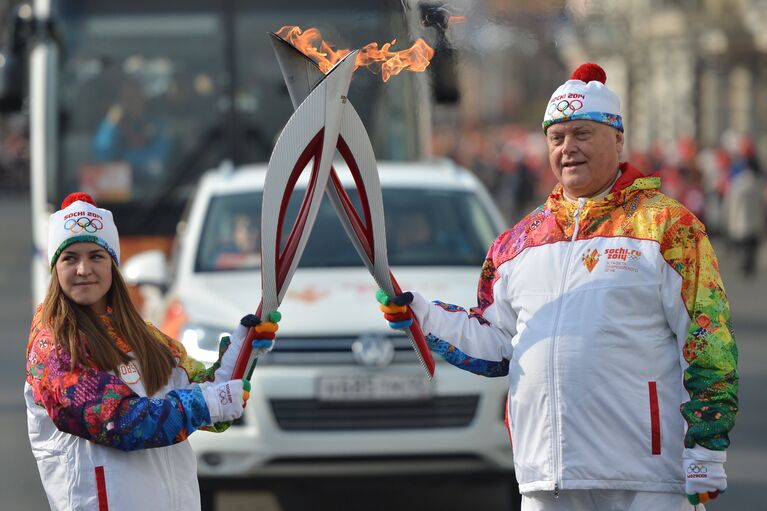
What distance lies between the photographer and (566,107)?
3502mm

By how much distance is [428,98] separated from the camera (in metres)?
9.72

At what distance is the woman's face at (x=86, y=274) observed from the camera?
10.9 feet

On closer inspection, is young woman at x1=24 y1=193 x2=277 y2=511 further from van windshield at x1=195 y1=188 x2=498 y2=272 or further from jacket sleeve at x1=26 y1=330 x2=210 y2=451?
van windshield at x1=195 y1=188 x2=498 y2=272

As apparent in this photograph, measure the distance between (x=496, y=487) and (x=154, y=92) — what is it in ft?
11.9

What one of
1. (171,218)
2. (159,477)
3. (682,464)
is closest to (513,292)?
(682,464)

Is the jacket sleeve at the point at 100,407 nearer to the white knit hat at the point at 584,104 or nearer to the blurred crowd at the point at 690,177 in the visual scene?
the white knit hat at the point at 584,104

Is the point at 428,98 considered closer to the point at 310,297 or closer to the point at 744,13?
the point at 310,297

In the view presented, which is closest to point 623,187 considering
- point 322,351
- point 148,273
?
point 322,351

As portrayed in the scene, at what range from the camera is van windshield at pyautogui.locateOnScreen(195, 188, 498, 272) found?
266 inches

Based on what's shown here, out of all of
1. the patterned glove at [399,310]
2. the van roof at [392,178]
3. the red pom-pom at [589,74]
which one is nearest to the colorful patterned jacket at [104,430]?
the patterned glove at [399,310]

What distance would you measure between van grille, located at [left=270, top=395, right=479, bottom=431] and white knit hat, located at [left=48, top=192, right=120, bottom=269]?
2.45 metres

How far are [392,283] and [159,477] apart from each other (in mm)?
784

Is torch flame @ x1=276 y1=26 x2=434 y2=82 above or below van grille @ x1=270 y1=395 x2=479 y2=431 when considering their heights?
above

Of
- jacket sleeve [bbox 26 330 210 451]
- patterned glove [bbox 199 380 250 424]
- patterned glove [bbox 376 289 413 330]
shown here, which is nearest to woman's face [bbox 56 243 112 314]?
jacket sleeve [bbox 26 330 210 451]
